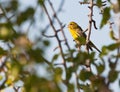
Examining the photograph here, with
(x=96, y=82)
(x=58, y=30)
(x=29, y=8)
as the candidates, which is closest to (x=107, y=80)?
(x=96, y=82)

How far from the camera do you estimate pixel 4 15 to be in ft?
4.80

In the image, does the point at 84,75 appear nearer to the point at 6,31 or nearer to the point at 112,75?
the point at 112,75

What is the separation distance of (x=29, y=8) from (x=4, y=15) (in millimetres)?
215

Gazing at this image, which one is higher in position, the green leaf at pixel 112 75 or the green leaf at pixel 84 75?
the green leaf at pixel 112 75

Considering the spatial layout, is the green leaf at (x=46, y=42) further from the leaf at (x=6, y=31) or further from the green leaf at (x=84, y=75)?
the green leaf at (x=84, y=75)

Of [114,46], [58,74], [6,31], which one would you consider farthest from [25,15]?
[114,46]

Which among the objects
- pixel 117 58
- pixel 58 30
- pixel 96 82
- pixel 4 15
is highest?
pixel 4 15

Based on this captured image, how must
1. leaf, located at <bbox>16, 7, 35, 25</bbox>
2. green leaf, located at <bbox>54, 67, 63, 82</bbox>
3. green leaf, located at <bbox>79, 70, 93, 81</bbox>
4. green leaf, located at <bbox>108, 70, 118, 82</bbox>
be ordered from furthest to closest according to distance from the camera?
green leaf, located at <bbox>79, 70, 93, 81</bbox>, green leaf, located at <bbox>108, 70, 118, 82</bbox>, green leaf, located at <bbox>54, 67, 63, 82</bbox>, leaf, located at <bbox>16, 7, 35, 25</bbox>

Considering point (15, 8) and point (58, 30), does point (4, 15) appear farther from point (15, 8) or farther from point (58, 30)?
point (58, 30)

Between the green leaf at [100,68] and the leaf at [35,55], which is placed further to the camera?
the green leaf at [100,68]

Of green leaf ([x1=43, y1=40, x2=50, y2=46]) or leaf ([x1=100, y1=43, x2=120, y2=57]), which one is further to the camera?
leaf ([x1=100, y1=43, x2=120, y2=57])

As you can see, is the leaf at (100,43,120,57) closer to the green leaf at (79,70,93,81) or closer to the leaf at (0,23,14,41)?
the green leaf at (79,70,93,81)

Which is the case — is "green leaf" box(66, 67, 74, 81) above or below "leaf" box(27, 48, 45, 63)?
below

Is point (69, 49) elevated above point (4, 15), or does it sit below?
below
